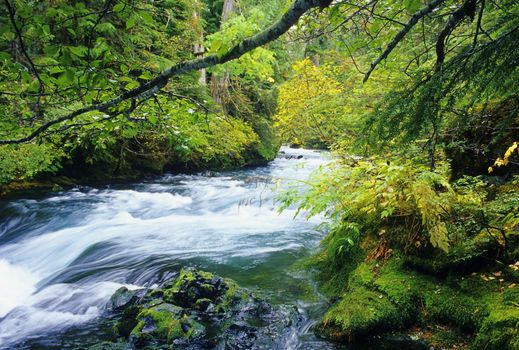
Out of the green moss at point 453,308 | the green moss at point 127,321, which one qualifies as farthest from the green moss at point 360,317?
the green moss at point 127,321

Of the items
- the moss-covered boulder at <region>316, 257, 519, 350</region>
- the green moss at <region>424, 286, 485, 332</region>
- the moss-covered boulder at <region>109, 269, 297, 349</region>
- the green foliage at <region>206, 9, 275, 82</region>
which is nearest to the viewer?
the green foliage at <region>206, 9, 275, 82</region>

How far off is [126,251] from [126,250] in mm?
59

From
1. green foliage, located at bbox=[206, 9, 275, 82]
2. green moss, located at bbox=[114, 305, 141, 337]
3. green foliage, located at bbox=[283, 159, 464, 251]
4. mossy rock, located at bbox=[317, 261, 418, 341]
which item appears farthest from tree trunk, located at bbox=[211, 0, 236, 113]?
mossy rock, located at bbox=[317, 261, 418, 341]

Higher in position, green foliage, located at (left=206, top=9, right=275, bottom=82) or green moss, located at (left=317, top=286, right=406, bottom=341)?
green foliage, located at (left=206, top=9, right=275, bottom=82)

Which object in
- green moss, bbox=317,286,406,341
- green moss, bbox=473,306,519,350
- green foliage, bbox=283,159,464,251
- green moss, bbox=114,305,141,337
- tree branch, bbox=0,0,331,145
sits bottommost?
green moss, bbox=114,305,141,337

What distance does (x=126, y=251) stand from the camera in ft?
21.7

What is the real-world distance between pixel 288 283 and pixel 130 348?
2.09 meters

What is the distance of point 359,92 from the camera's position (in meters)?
5.94

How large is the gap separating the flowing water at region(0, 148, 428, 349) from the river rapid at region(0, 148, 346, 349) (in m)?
0.02

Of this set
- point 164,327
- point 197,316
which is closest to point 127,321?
point 164,327

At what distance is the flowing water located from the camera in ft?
14.0

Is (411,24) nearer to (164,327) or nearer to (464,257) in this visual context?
(464,257)

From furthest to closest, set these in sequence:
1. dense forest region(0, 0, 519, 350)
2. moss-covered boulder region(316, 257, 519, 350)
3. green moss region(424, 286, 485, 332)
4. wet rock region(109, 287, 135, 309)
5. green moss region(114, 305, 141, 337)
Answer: wet rock region(109, 287, 135, 309) → green moss region(114, 305, 141, 337) → green moss region(424, 286, 485, 332) → moss-covered boulder region(316, 257, 519, 350) → dense forest region(0, 0, 519, 350)

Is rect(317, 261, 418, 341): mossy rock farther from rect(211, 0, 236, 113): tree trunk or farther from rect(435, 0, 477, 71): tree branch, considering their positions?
rect(211, 0, 236, 113): tree trunk
